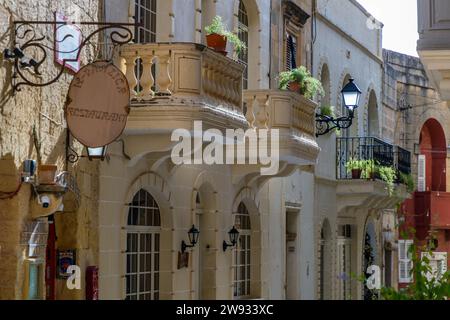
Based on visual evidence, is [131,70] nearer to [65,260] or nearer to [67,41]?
[67,41]

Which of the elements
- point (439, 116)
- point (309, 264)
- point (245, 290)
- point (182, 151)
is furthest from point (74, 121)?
point (439, 116)

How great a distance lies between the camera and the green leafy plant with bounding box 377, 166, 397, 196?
1055 inches

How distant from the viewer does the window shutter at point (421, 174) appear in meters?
34.7

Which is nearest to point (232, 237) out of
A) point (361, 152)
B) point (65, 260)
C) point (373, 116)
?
point (65, 260)

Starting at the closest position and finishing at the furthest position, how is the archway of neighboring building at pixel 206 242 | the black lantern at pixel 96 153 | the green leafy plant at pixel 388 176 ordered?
the black lantern at pixel 96 153 < the archway of neighboring building at pixel 206 242 < the green leafy plant at pixel 388 176

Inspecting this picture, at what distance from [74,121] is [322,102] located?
13234 millimetres

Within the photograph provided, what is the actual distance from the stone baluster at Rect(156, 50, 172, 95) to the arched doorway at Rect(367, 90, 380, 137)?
16022mm

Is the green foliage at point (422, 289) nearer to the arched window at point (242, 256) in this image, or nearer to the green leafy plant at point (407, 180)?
the arched window at point (242, 256)

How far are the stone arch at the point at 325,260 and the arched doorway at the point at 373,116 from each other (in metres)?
4.93

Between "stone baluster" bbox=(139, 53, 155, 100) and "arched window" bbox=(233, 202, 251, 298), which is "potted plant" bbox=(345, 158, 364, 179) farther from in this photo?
"stone baluster" bbox=(139, 53, 155, 100)

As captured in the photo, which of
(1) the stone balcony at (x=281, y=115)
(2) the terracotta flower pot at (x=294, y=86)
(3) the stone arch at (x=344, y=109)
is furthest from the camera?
(3) the stone arch at (x=344, y=109)

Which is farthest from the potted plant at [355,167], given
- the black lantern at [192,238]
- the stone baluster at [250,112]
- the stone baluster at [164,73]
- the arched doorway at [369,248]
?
the stone baluster at [164,73]

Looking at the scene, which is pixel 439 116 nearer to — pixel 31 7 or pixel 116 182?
pixel 116 182

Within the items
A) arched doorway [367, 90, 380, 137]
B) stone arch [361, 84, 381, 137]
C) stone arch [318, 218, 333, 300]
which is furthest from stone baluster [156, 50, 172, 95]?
arched doorway [367, 90, 380, 137]
